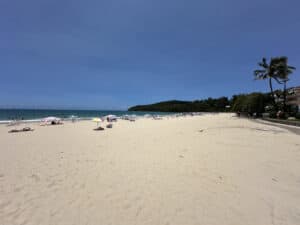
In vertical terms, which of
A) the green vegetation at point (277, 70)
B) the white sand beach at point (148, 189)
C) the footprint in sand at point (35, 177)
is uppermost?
the green vegetation at point (277, 70)

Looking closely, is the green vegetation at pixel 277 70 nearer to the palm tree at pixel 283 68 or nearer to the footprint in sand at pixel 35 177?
the palm tree at pixel 283 68

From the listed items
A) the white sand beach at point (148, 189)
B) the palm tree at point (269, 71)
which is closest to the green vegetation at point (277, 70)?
the palm tree at point (269, 71)

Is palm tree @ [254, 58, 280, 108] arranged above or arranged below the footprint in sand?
above

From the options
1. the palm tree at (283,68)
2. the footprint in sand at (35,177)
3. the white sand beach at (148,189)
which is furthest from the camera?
the palm tree at (283,68)

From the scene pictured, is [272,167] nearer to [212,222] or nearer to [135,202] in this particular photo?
[212,222]

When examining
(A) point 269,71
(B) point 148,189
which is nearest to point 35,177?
(B) point 148,189

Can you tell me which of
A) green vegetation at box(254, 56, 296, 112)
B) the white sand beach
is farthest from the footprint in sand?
green vegetation at box(254, 56, 296, 112)

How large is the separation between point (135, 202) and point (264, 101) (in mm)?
35892

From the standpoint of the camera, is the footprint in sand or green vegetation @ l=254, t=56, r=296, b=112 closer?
the footprint in sand

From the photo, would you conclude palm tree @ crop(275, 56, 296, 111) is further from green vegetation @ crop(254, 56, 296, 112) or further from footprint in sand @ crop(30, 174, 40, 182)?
footprint in sand @ crop(30, 174, 40, 182)

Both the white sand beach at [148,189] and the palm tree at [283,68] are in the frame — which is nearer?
the white sand beach at [148,189]

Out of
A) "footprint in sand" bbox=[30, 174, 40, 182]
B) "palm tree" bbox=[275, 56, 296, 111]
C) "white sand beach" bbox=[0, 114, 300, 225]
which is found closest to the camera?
"white sand beach" bbox=[0, 114, 300, 225]

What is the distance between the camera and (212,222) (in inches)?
116

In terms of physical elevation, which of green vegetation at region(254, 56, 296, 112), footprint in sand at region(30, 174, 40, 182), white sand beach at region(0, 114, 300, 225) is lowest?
white sand beach at region(0, 114, 300, 225)
